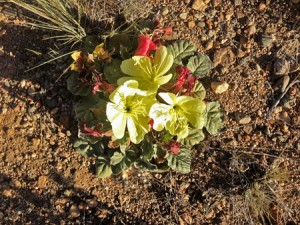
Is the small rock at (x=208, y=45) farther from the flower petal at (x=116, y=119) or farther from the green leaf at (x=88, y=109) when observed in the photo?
the flower petal at (x=116, y=119)

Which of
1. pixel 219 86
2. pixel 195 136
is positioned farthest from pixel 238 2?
pixel 195 136

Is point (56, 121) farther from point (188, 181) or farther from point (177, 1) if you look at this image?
point (177, 1)

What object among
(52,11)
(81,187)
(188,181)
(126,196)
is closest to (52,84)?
(52,11)

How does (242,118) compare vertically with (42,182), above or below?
above

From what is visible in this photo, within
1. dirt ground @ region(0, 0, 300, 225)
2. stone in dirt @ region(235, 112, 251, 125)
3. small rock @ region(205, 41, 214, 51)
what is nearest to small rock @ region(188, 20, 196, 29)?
dirt ground @ region(0, 0, 300, 225)

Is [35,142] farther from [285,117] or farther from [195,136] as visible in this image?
[285,117]

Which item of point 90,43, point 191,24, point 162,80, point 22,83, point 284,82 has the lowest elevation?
point 22,83

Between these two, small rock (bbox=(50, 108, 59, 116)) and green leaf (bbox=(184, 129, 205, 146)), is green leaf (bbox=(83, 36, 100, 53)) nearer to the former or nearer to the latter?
small rock (bbox=(50, 108, 59, 116))

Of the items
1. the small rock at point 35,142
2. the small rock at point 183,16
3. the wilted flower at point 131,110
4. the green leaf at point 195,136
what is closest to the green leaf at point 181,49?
the small rock at point 183,16
